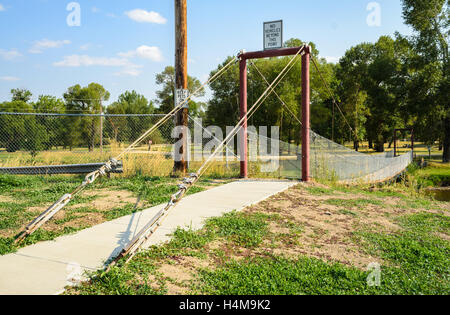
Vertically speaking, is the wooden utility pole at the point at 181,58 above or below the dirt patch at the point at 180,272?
above

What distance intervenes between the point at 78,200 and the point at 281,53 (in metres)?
6.27

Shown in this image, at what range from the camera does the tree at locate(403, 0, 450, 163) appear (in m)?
30.2

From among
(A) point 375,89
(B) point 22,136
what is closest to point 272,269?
(B) point 22,136

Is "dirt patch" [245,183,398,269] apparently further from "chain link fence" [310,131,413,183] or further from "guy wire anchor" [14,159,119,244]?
"chain link fence" [310,131,413,183]

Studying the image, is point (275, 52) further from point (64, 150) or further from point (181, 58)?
point (64, 150)

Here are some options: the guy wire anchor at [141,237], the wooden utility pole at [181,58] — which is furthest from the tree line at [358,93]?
the guy wire anchor at [141,237]

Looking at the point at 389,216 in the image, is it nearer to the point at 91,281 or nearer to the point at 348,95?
the point at 91,281

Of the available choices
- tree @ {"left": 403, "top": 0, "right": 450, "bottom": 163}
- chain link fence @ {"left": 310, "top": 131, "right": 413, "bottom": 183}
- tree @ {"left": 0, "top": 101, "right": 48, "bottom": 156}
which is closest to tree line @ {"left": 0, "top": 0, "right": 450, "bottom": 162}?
tree @ {"left": 403, "top": 0, "right": 450, "bottom": 163}

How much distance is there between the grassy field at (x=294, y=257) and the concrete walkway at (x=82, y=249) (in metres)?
0.24

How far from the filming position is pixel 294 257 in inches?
153

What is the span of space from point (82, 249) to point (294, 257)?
2422 mm

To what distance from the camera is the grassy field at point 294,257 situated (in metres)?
3.15

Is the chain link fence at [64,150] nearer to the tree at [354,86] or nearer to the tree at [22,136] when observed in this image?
the tree at [22,136]

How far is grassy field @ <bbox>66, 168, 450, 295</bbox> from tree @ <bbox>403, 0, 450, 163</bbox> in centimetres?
2899
